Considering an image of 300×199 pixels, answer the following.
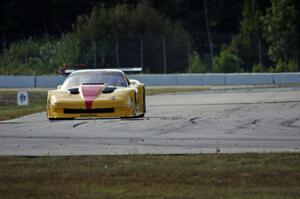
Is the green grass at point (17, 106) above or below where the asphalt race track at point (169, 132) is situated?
below

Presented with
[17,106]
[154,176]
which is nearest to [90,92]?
[154,176]

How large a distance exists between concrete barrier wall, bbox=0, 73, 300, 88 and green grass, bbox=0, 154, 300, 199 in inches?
1242

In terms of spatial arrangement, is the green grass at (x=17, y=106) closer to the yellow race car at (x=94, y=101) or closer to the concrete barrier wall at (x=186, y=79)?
the yellow race car at (x=94, y=101)

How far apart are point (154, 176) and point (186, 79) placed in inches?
1383

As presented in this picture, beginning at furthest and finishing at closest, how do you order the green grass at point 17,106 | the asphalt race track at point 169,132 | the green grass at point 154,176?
the green grass at point 17,106
the asphalt race track at point 169,132
the green grass at point 154,176

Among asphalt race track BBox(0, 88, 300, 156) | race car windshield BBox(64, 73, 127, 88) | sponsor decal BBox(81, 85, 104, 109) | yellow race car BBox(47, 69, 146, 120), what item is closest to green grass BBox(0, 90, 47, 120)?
asphalt race track BBox(0, 88, 300, 156)

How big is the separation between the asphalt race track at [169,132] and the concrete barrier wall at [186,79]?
60.7 ft

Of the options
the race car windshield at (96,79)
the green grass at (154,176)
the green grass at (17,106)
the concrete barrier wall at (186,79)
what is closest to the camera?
the green grass at (154,176)

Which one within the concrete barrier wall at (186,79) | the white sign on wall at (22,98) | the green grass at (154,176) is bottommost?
the concrete barrier wall at (186,79)

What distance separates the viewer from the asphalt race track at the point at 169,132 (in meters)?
15.2

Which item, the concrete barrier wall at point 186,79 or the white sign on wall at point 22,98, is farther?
the concrete barrier wall at point 186,79

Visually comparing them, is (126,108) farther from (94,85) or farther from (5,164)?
(5,164)

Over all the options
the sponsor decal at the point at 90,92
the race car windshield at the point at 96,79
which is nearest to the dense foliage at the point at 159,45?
the race car windshield at the point at 96,79

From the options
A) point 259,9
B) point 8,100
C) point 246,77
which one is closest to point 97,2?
point 259,9
